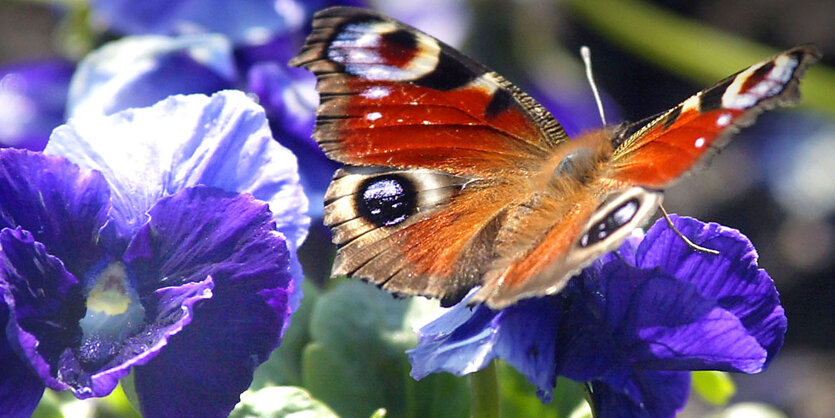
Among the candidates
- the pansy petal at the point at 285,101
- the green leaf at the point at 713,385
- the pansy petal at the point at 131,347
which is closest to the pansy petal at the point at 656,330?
the pansy petal at the point at 131,347

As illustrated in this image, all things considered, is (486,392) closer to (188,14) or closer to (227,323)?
(227,323)

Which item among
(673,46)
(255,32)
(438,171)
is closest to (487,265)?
(438,171)

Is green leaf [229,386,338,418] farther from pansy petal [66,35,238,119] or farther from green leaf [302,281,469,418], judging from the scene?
pansy petal [66,35,238,119]

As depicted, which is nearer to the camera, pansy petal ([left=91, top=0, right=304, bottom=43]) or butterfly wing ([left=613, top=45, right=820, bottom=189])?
butterfly wing ([left=613, top=45, right=820, bottom=189])

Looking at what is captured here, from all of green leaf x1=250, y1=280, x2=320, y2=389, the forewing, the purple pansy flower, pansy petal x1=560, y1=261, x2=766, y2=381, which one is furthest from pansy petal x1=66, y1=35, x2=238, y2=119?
pansy petal x1=560, y1=261, x2=766, y2=381

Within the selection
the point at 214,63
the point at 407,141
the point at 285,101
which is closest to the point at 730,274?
the point at 407,141

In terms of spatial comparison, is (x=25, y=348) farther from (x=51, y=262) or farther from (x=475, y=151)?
(x=475, y=151)

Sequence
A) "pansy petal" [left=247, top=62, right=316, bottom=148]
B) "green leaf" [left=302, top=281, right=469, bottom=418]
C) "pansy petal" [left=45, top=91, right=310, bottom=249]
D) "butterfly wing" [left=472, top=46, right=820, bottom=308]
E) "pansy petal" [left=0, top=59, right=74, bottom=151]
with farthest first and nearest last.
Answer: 1. "pansy petal" [left=0, top=59, right=74, bottom=151]
2. "pansy petal" [left=247, top=62, right=316, bottom=148]
3. "green leaf" [left=302, top=281, right=469, bottom=418]
4. "pansy petal" [left=45, top=91, right=310, bottom=249]
5. "butterfly wing" [left=472, top=46, right=820, bottom=308]
